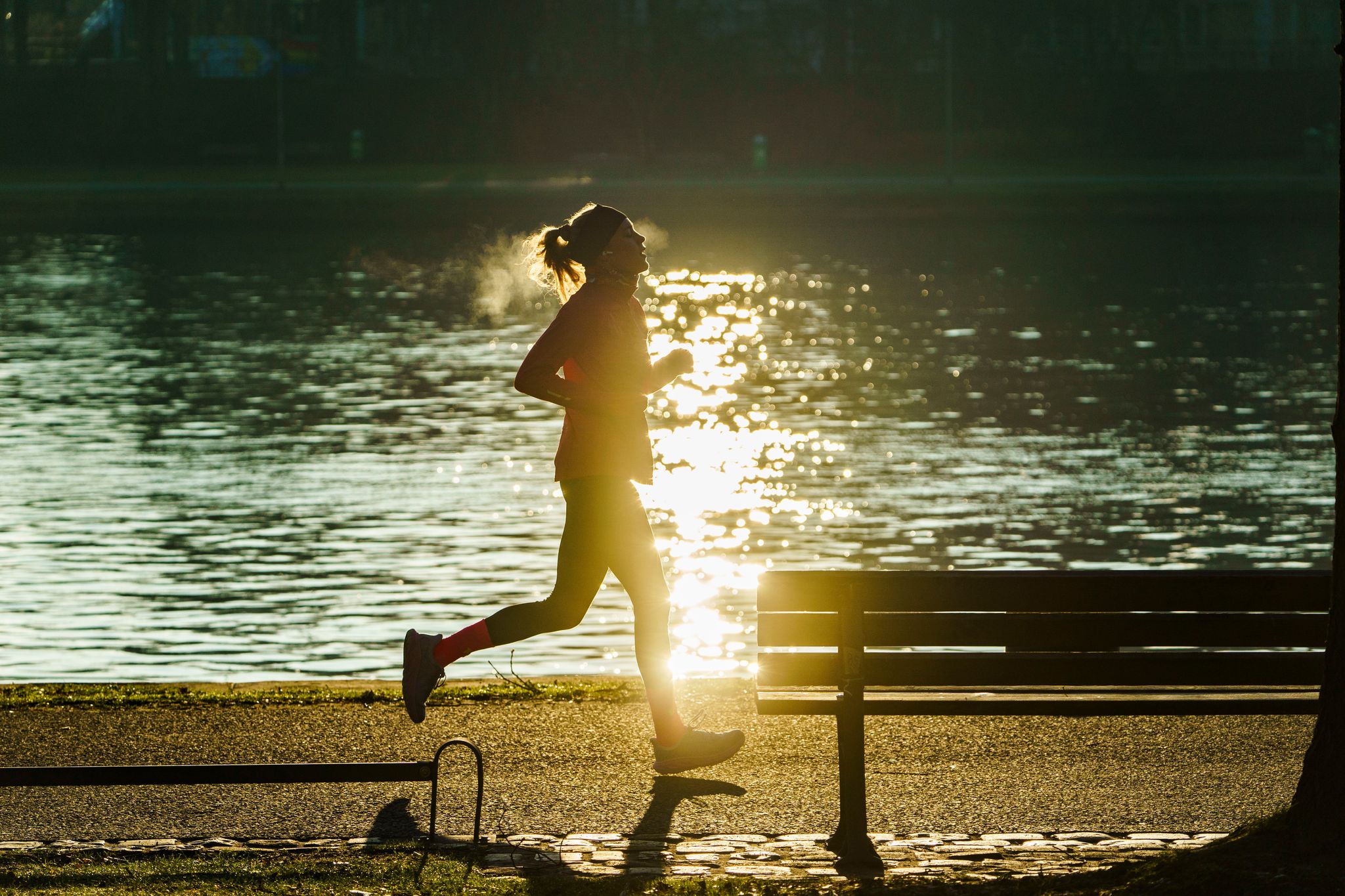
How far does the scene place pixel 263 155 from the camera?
6028 cm

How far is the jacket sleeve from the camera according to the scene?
5.82 meters

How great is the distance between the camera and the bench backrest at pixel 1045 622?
5.23m

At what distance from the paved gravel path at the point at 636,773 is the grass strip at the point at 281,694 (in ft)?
0.36

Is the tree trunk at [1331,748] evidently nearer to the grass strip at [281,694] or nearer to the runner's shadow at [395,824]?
the runner's shadow at [395,824]

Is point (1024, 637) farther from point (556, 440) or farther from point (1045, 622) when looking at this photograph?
point (556, 440)

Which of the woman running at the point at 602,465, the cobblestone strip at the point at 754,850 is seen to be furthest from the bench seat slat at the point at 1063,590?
the woman running at the point at 602,465

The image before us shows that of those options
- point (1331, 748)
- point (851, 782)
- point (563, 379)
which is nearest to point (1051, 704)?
point (851, 782)

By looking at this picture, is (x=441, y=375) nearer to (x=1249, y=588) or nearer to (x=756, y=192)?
(x=1249, y=588)

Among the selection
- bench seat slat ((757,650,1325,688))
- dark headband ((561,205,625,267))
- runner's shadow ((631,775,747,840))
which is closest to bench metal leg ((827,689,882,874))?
bench seat slat ((757,650,1325,688))

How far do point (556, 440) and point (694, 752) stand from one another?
14.1 meters

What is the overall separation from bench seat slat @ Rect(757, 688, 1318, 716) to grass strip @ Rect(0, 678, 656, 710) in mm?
1776

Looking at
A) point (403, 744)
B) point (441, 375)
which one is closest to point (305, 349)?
point (441, 375)

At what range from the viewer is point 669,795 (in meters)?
5.83

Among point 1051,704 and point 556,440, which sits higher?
point 1051,704
